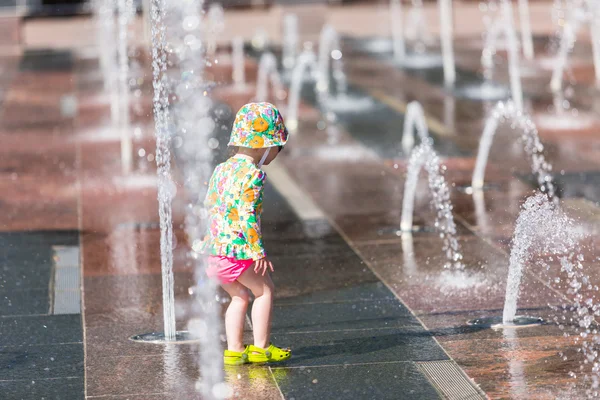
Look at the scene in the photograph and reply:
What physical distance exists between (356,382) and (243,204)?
0.98m

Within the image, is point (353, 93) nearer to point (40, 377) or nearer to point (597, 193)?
point (597, 193)

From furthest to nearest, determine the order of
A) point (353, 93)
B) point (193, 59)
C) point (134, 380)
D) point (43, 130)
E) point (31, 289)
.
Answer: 1. point (193, 59)
2. point (353, 93)
3. point (43, 130)
4. point (31, 289)
5. point (134, 380)

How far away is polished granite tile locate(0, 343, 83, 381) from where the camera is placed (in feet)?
18.9

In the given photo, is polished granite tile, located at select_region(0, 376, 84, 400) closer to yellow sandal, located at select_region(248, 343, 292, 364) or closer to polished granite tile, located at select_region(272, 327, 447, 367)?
yellow sandal, located at select_region(248, 343, 292, 364)

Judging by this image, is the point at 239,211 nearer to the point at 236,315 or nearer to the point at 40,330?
the point at 236,315

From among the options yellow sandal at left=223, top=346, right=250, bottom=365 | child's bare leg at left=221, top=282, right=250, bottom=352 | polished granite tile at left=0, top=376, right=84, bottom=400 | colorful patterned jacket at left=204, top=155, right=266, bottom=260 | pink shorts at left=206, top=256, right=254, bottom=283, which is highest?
colorful patterned jacket at left=204, top=155, right=266, bottom=260

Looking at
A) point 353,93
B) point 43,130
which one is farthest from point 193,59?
point 43,130

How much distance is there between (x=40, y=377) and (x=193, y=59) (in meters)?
17.7

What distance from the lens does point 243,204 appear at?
5594 mm

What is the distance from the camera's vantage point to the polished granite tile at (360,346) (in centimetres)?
591

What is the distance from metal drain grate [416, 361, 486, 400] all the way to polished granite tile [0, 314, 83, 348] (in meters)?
1.89

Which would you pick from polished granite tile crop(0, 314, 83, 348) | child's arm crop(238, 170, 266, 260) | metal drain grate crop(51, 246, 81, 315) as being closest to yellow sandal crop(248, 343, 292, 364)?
child's arm crop(238, 170, 266, 260)

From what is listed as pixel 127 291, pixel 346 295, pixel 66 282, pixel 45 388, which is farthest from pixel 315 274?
pixel 45 388

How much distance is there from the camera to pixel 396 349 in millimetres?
6070
